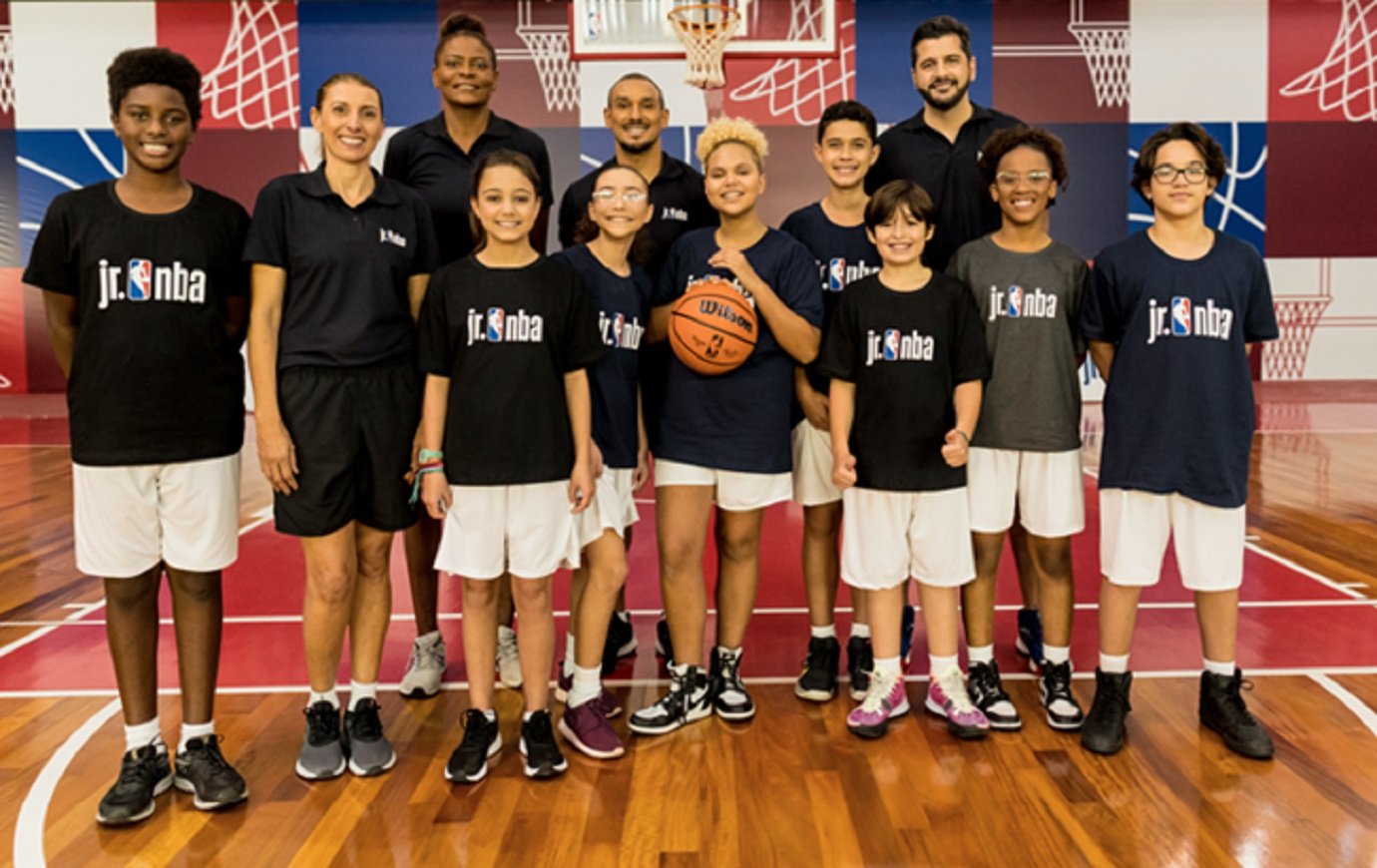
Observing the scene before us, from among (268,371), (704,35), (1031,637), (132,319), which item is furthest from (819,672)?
(704,35)

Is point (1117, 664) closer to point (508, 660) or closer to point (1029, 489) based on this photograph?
point (1029, 489)

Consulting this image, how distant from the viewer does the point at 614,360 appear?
118 inches

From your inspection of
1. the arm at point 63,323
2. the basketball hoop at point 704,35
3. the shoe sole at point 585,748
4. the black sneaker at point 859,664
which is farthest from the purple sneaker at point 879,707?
the basketball hoop at point 704,35

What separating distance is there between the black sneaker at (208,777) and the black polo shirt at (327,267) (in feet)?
3.15

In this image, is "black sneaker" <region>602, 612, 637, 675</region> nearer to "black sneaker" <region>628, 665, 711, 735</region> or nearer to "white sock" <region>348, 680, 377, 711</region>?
"black sneaker" <region>628, 665, 711, 735</region>

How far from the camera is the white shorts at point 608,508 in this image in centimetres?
294

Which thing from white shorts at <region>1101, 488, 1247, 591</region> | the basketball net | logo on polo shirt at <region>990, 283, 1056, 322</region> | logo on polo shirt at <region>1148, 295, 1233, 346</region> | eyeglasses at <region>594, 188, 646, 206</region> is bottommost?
white shorts at <region>1101, 488, 1247, 591</region>

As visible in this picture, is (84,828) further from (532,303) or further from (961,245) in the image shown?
(961,245)

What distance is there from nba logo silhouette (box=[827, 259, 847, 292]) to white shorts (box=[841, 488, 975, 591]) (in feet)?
2.11

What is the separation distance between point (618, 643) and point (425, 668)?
667 millimetres

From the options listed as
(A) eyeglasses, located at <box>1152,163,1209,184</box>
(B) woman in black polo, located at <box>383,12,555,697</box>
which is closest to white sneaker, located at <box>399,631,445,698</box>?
(B) woman in black polo, located at <box>383,12,555,697</box>

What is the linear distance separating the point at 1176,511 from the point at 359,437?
7.07ft

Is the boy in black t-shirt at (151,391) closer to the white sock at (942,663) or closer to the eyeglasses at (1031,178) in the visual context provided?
the white sock at (942,663)

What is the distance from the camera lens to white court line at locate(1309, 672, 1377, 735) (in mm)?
3092
